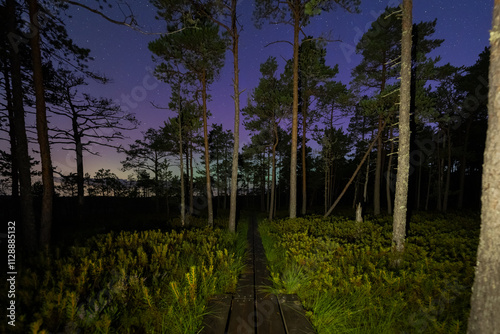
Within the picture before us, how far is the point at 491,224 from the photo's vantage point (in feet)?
6.62

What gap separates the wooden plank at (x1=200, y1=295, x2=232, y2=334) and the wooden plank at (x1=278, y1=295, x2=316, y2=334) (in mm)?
1012

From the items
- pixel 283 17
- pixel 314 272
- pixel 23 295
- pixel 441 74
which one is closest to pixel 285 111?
pixel 283 17

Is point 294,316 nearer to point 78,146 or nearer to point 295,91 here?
point 295,91

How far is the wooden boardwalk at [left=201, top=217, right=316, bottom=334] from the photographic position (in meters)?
3.01

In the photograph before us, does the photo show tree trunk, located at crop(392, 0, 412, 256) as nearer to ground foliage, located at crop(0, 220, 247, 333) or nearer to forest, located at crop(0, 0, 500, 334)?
forest, located at crop(0, 0, 500, 334)

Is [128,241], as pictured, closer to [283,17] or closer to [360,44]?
[283,17]

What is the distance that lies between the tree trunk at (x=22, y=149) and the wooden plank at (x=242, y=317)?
7.68 m

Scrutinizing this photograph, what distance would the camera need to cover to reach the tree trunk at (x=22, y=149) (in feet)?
21.2

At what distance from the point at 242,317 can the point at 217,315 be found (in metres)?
0.43

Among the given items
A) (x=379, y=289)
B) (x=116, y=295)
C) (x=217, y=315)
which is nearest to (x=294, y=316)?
(x=217, y=315)

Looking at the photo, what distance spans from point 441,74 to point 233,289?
15.6 meters

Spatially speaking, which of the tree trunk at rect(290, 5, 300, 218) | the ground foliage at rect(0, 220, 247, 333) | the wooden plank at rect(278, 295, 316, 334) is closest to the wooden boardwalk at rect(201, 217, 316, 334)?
the wooden plank at rect(278, 295, 316, 334)

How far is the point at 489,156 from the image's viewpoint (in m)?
2.03

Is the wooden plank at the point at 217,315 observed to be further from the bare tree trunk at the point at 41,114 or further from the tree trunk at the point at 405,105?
the bare tree trunk at the point at 41,114
